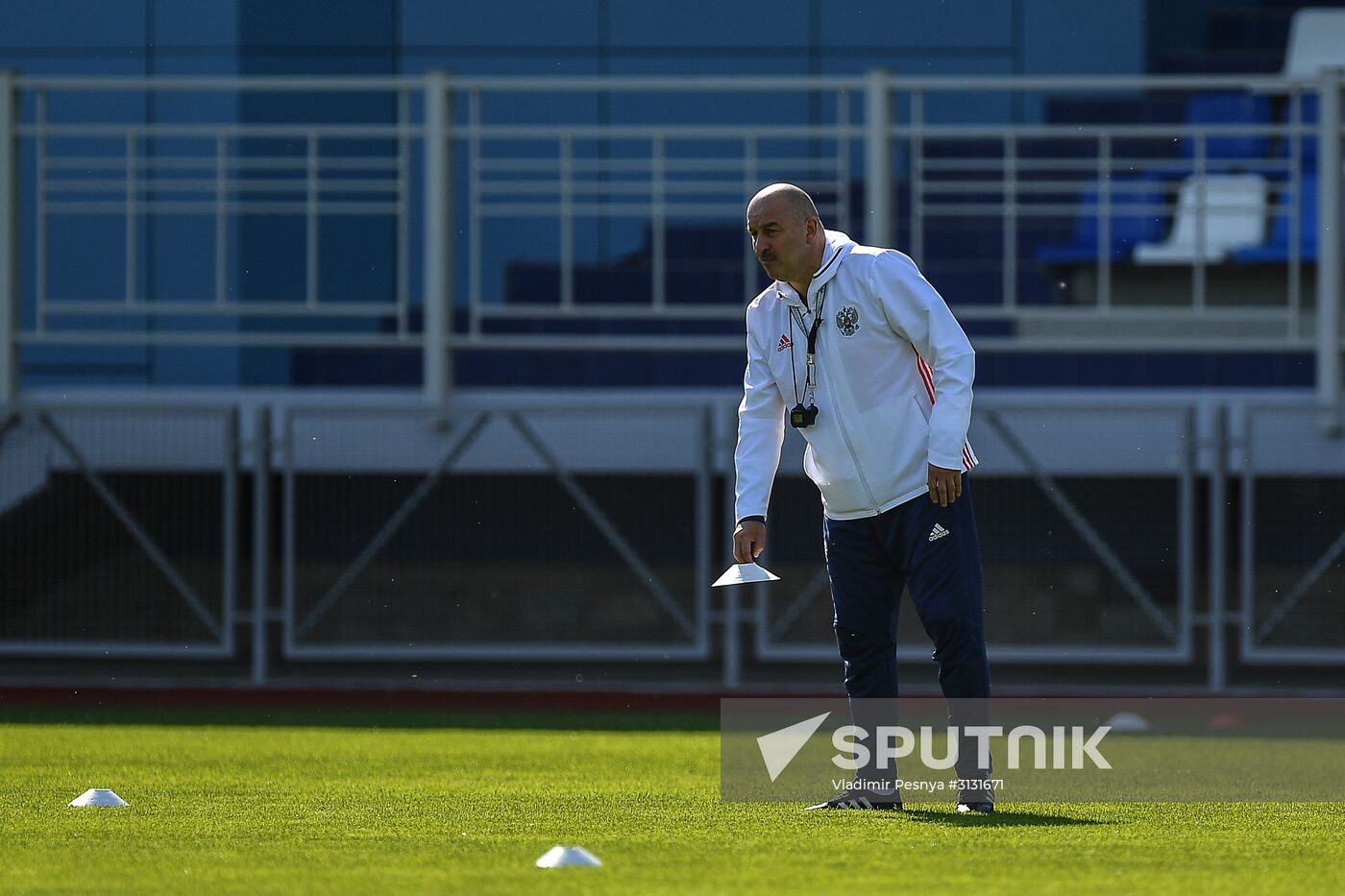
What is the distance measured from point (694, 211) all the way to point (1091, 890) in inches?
335

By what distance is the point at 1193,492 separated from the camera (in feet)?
36.2

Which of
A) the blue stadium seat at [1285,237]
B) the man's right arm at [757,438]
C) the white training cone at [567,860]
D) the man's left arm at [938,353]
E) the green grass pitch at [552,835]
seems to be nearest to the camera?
the green grass pitch at [552,835]

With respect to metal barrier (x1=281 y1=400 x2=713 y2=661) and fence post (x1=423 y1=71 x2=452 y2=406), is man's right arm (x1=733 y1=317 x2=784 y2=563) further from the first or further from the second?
fence post (x1=423 y1=71 x2=452 y2=406)

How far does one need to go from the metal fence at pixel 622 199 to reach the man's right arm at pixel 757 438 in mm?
5757

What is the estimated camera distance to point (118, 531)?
1138cm

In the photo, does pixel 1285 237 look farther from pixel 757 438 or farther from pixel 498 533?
pixel 757 438

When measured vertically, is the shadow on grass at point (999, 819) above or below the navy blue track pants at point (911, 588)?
below

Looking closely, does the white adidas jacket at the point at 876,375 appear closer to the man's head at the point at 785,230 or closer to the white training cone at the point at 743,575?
the man's head at the point at 785,230

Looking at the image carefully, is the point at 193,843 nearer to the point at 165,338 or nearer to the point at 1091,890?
the point at 1091,890

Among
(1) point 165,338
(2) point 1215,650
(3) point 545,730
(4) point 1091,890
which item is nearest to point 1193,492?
(2) point 1215,650

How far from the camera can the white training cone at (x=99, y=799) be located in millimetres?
5695

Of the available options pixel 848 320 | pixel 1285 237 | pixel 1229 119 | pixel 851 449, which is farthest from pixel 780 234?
pixel 1229 119

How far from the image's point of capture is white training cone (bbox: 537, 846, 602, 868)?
4.34 metres

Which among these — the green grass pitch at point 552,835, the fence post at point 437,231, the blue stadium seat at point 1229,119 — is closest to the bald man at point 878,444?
the green grass pitch at point 552,835
